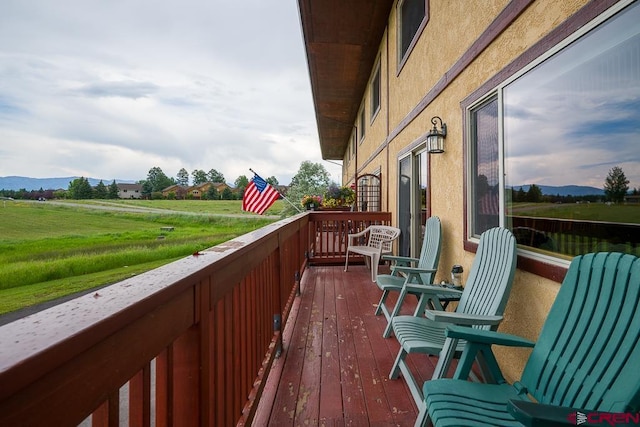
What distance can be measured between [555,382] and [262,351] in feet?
4.78


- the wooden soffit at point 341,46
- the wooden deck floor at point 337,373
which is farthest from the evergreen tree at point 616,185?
the wooden soffit at point 341,46

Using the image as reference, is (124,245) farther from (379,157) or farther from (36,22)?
(379,157)

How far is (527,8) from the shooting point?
1.90 meters

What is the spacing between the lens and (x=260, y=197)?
909 cm

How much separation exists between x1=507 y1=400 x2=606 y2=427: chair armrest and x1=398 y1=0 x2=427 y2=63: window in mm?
3947

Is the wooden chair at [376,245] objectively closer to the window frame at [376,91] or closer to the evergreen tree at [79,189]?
the window frame at [376,91]

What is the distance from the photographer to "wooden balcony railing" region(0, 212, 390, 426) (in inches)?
16.5

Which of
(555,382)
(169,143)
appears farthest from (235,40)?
(555,382)

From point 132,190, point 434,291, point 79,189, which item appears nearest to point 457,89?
point 434,291

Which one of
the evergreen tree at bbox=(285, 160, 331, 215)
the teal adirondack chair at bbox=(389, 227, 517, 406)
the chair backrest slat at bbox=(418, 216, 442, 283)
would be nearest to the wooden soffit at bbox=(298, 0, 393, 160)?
the chair backrest slat at bbox=(418, 216, 442, 283)

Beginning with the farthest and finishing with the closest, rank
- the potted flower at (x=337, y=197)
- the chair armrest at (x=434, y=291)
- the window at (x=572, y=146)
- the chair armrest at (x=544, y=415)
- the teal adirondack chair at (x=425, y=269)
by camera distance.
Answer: the potted flower at (x=337, y=197) → the teal adirondack chair at (x=425, y=269) → the chair armrest at (x=434, y=291) → the window at (x=572, y=146) → the chair armrest at (x=544, y=415)

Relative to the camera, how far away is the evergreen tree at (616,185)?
1432 millimetres

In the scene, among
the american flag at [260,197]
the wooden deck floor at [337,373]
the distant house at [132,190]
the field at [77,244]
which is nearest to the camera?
the wooden deck floor at [337,373]

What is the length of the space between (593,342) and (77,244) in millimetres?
16842
